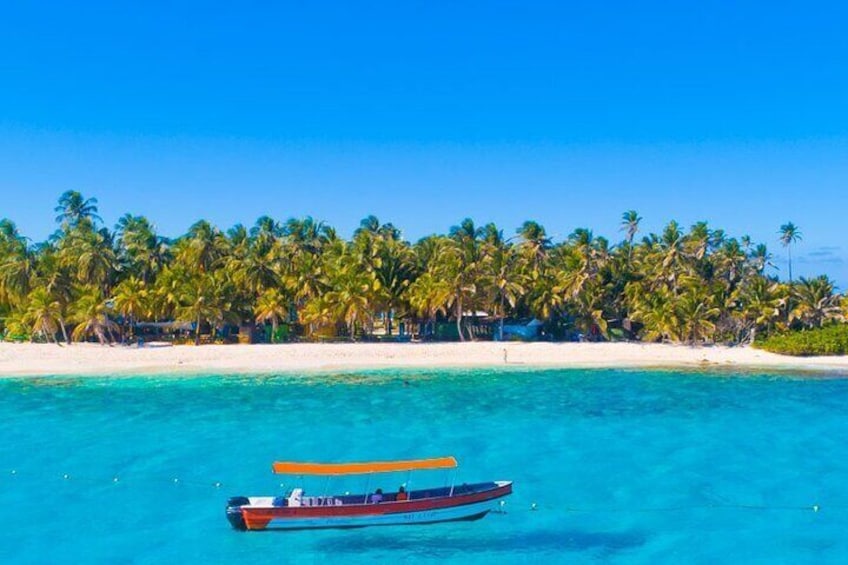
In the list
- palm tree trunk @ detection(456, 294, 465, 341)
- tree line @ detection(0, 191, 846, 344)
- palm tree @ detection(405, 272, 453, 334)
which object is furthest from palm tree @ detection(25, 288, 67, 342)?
palm tree trunk @ detection(456, 294, 465, 341)

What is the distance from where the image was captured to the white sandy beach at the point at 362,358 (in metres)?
57.8

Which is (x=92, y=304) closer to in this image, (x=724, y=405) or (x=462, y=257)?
(x=462, y=257)

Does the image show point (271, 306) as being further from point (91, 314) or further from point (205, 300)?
point (91, 314)

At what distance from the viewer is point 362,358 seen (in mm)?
62750

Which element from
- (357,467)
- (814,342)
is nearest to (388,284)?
(814,342)

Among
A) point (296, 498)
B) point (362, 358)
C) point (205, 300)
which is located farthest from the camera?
point (205, 300)

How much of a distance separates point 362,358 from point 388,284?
1065cm

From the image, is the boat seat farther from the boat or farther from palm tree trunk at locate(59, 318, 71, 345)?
palm tree trunk at locate(59, 318, 71, 345)

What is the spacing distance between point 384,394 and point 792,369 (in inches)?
1346

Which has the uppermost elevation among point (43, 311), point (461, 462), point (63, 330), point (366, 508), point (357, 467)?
point (43, 311)

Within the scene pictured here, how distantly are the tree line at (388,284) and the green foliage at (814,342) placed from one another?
3.27 meters

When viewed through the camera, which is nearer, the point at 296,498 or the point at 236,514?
the point at 236,514

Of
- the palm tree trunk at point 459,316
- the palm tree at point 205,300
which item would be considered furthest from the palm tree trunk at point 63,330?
the palm tree trunk at point 459,316

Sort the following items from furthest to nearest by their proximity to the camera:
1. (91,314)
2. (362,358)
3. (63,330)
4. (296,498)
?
(63,330) < (91,314) < (362,358) < (296,498)
